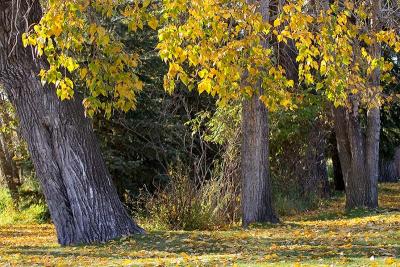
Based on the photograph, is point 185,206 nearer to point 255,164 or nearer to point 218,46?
point 255,164

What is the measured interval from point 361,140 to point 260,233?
695cm

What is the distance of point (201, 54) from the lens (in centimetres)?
Result: 905

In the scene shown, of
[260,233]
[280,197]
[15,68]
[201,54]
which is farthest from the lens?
[280,197]

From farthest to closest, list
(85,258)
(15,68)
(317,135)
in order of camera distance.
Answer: (317,135)
(15,68)
(85,258)

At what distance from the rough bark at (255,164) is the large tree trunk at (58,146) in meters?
3.52

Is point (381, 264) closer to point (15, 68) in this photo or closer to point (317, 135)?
point (15, 68)

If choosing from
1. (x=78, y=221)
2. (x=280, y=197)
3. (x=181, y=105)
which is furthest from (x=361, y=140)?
(x=78, y=221)

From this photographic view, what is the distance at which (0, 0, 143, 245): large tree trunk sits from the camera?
11562mm

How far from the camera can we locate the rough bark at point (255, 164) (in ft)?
47.0

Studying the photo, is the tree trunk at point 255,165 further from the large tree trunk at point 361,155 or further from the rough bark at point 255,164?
the large tree trunk at point 361,155

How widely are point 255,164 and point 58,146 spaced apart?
454 cm

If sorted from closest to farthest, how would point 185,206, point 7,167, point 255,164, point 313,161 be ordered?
point 255,164 < point 185,206 < point 313,161 < point 7,167

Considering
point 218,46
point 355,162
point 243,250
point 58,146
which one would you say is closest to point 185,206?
point 58,146

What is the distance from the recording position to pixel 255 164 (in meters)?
14.4
